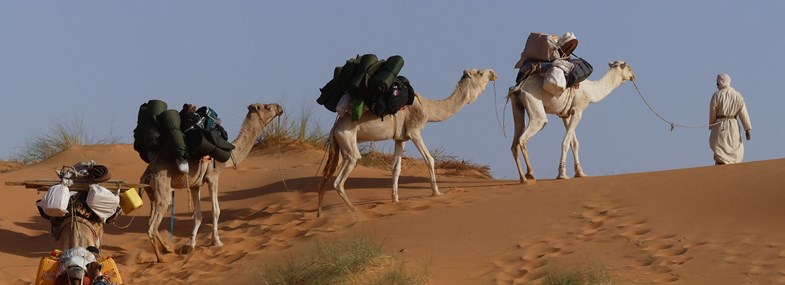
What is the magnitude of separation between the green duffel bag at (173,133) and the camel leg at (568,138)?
597 centimetres

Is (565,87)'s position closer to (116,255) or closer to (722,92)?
(722,92)

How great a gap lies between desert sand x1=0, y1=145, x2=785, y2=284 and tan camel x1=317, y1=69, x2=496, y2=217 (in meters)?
0.52

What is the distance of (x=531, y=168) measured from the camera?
2156 cm

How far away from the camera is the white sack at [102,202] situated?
54.8 ft

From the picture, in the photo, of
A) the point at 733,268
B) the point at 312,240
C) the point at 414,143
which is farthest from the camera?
the point at 414,143

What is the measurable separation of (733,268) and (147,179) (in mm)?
7792

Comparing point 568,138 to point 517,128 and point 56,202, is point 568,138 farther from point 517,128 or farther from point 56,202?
point 56,202

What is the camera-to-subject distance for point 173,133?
738 inches

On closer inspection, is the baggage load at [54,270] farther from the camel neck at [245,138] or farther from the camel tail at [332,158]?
the camel tail at [332,158]

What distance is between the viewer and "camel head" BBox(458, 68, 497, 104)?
22.2m

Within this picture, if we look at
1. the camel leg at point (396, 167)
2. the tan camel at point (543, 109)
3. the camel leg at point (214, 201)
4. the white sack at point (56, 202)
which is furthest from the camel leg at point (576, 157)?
the white sack at point (56, 202)

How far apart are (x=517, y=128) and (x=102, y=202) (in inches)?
281

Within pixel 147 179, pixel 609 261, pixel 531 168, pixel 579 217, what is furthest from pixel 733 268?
pixel 147 179

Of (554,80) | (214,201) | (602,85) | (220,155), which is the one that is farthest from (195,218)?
(602,85)
